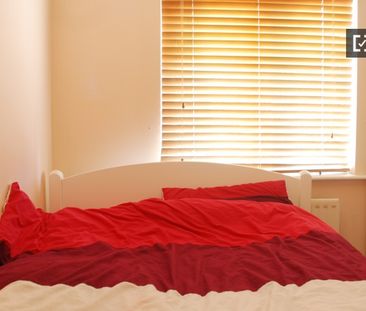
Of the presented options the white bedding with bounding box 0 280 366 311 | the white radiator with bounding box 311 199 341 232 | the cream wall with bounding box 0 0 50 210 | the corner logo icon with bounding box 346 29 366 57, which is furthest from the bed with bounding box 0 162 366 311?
the corner logo icon with bounding box 346 29 366 57

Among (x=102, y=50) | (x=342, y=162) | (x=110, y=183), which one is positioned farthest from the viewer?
(x=342, y=162)

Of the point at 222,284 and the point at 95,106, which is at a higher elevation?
the point at 95,106

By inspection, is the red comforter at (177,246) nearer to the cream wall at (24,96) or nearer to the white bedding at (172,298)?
the white bedding at (172,298)

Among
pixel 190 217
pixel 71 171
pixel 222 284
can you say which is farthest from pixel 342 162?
pixel 71 171

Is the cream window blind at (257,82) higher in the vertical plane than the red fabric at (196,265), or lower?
higher

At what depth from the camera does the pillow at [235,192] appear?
1729mm

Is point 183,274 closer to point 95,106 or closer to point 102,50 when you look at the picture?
point 95,106

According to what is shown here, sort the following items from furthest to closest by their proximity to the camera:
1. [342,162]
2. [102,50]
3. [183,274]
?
[342,162]
[102,50]
[183,274]

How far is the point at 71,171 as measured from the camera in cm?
203

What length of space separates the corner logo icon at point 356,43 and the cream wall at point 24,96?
5.75 ft

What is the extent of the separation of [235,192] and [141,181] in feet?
1.58

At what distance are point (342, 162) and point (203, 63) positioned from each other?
1.04 meters

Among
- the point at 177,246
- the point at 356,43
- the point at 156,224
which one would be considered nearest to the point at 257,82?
the point at 356,43

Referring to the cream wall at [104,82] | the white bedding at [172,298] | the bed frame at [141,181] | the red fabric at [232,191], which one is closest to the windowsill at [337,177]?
the bed frame at [141,181]
